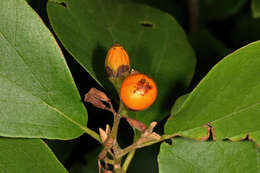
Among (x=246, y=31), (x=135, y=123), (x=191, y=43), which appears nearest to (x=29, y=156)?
(x=135, y=123)

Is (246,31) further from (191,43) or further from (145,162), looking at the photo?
(145,162)

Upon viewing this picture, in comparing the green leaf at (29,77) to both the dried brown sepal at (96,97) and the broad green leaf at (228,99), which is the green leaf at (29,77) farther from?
the broad green leaf at (228,99)

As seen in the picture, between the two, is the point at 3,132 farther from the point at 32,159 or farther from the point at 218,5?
the point at 218,5

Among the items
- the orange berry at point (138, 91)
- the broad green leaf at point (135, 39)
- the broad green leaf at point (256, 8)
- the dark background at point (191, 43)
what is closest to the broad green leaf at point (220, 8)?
the dark background at point (191, 43)

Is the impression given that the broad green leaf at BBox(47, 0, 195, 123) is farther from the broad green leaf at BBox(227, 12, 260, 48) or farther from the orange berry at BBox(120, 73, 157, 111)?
the broad green leaf at BBox(227, 12, 260, 48)

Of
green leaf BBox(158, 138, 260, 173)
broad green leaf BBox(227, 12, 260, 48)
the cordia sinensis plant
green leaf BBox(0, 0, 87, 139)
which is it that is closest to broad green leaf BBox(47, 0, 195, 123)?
the cordia sinensis plant

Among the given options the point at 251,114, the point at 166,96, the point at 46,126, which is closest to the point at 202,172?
the point at 251,114
